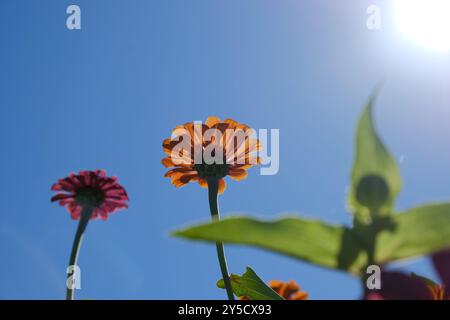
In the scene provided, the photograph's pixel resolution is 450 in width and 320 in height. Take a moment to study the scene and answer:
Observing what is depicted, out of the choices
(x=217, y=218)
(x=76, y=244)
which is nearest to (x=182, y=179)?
(x=76, y=244)

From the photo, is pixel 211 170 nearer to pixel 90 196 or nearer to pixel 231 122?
pixel 231 122

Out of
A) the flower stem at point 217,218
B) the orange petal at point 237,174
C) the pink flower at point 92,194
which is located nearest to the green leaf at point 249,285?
the flower stem at point 217,218

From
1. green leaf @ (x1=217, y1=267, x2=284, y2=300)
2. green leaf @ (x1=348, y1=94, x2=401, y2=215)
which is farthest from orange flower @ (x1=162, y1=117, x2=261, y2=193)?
green leaf @ (x1=348, y1=94, x2=401, y2=215)

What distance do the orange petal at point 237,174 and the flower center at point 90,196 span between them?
36 cm

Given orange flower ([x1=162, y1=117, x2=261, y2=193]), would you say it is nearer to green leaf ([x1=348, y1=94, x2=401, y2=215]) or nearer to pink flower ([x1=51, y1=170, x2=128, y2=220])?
pink flower ([x1=51, y1=170, x2=128, y2=220])

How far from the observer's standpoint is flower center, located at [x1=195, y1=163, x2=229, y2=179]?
3.11 ft

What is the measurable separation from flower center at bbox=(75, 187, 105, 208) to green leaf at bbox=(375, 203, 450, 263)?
103 cm

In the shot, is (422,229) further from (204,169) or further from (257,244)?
(204,169)

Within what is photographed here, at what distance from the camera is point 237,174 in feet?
3.39

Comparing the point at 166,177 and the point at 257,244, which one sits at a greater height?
the point at 166,177
